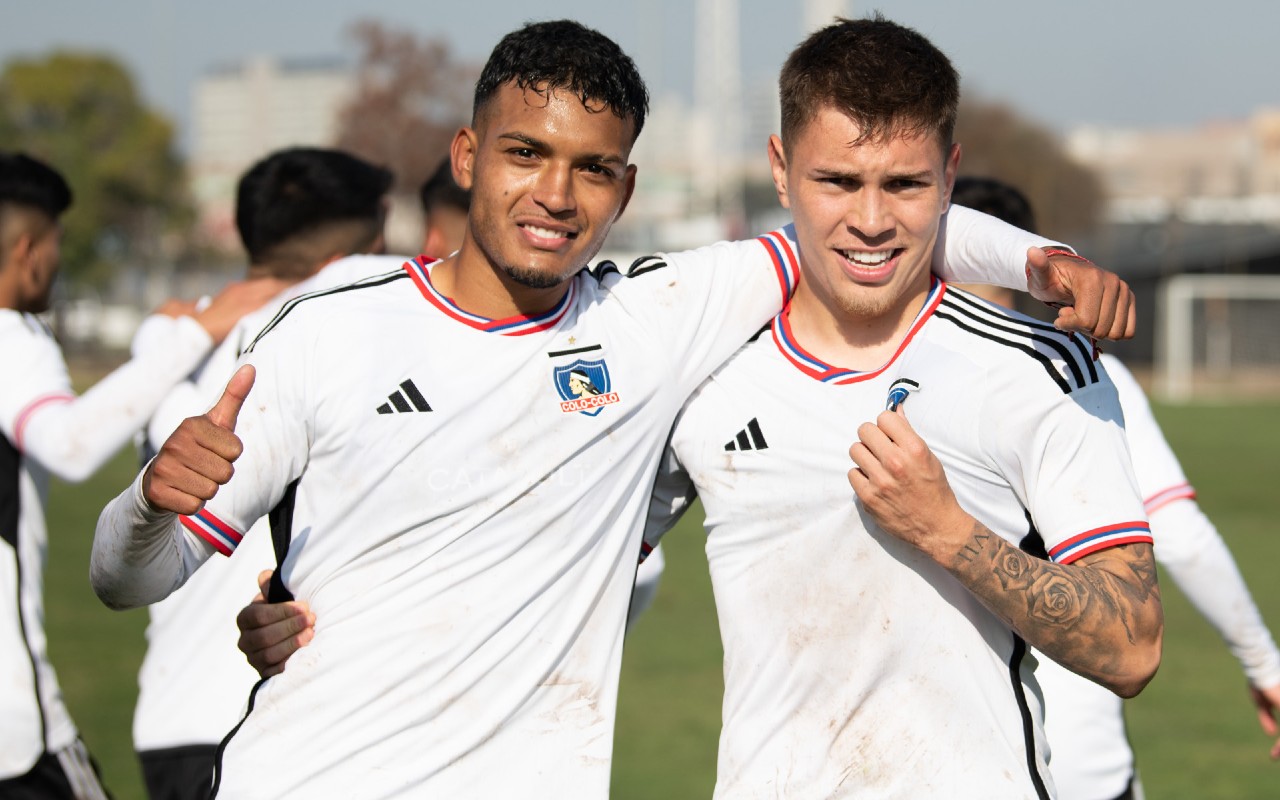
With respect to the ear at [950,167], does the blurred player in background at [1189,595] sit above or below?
below

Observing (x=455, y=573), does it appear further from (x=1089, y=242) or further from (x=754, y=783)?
(x=1089, y=242)

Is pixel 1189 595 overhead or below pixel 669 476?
below

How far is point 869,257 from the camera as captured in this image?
3.06m

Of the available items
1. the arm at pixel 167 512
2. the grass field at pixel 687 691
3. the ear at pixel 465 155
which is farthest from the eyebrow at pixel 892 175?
the grass field at pixel 687 691

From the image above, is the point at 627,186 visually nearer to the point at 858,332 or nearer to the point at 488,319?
the point at 488,319

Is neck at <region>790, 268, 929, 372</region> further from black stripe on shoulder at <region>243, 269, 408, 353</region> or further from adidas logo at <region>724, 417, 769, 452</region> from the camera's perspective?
black stripe on shoulder at <region>243, 269, 408, 353</region>

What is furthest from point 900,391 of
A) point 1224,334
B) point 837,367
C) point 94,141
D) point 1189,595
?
point 94,141

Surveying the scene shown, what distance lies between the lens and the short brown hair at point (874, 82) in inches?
118

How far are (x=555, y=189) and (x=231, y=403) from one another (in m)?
0.81

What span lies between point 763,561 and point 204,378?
221 centimetres

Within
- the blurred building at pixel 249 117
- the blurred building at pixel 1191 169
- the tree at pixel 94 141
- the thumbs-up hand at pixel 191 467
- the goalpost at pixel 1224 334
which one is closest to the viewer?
the thumbs-up hand at pixel 191 467

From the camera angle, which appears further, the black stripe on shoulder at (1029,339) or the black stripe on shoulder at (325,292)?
the black stripe on shoulder at (325,292)

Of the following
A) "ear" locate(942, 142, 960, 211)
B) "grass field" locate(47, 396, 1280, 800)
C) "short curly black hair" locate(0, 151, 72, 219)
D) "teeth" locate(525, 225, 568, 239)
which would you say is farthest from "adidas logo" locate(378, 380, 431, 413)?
"grass field" locate(47, 396, 1280, 800)

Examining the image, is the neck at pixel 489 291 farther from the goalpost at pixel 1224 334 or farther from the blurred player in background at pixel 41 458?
the goalpost at pixel 1224 334
